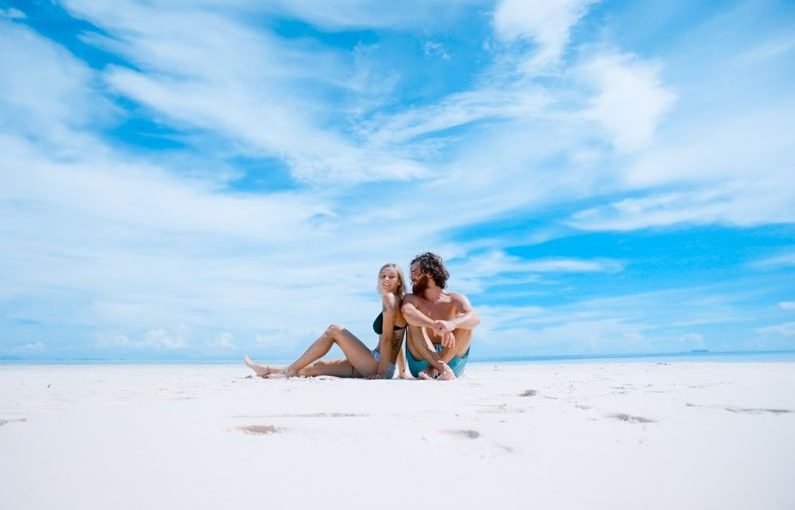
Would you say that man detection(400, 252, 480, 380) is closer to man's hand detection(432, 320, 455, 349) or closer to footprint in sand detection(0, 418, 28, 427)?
man's hand detection(432, 320, 455, 349)

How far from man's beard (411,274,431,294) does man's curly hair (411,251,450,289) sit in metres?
0.08

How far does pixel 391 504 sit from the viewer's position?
1.85 meters

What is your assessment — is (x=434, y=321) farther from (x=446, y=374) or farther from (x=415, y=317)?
(x=446, y=374)

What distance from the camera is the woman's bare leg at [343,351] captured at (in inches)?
272

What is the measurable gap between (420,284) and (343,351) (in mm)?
1313

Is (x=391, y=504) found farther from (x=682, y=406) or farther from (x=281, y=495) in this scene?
(x=682, y=406)

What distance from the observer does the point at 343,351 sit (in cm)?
707

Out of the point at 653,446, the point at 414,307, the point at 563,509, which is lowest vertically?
the point at 563,509

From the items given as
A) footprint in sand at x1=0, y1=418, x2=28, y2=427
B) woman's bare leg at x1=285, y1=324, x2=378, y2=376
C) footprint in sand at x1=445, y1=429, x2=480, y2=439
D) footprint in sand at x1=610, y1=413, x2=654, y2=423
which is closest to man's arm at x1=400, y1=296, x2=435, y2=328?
woman's bare leg at x1=285, y1=324, x2=378, y2=376

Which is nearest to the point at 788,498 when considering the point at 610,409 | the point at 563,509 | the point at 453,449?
the point at 563,509

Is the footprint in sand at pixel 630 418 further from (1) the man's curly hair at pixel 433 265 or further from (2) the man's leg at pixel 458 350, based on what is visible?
(1) the man's curly hair at pixel 433 265

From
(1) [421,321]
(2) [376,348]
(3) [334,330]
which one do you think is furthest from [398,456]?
(2) [376,348]

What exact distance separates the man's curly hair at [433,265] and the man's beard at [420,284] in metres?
0.08

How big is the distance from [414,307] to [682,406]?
330 centimetres
